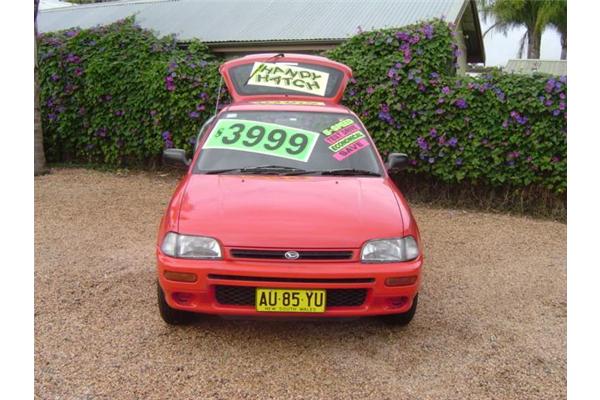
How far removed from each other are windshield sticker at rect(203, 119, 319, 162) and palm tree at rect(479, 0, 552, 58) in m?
29.2

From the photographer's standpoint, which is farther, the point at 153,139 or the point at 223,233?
the point at 153,139

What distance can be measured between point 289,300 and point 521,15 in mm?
32292

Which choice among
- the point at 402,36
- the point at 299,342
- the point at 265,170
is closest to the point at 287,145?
the point at 265,170

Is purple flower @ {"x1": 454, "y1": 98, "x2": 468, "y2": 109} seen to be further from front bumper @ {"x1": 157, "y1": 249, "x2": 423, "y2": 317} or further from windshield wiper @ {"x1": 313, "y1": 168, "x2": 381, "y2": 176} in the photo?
front bumper @ {"x1": 157, "y1": 249, "x2": 423, "y2": 317}

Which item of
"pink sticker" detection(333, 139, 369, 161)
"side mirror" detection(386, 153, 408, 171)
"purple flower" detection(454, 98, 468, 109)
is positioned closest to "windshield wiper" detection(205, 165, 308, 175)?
"pink sticker" detection(333, 139, 369, 161)

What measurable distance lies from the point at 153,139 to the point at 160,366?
6.76 m

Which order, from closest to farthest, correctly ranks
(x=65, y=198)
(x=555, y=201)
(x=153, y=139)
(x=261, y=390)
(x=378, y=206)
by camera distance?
1. (x=261, y=390)
2. (x=378, y=206)
3. (x=555, y=201)
4. (x=65, y=198)
5. (x=153, y=139)

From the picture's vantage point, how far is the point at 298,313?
3021 millimetres

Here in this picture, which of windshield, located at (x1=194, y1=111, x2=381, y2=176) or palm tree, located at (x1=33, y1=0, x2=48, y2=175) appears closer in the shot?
windshield, located at (x1=194, y1=111, x2=381, y2=176)

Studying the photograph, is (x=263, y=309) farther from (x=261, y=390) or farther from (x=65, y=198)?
(x=65, y=198)

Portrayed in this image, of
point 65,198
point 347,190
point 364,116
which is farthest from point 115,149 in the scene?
point 347,190

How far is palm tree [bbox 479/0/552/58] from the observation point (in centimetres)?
2916

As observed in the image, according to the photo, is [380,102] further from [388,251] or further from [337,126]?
[388,251]

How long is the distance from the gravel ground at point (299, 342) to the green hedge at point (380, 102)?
85.7 inches
